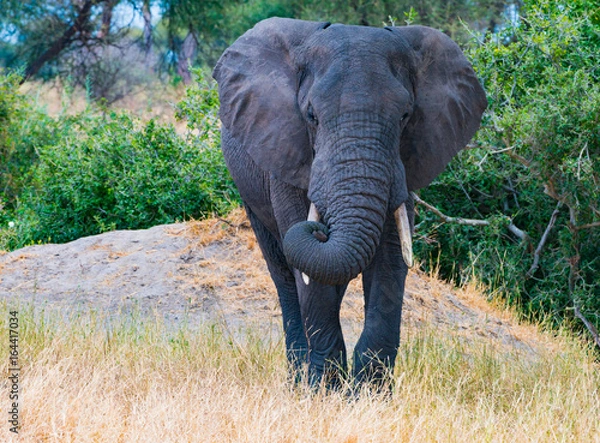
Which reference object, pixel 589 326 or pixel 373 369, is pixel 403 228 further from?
pixel 589 326

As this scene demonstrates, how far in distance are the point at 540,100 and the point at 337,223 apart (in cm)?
397

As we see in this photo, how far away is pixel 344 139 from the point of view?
177 inches

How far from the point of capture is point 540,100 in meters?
7.81

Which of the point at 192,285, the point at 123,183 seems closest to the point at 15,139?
the point at 123,183

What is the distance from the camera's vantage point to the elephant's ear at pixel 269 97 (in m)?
4.93

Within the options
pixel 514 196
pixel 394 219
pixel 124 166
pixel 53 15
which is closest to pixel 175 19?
pixel 53 15

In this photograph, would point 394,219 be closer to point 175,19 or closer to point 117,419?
point 117,419

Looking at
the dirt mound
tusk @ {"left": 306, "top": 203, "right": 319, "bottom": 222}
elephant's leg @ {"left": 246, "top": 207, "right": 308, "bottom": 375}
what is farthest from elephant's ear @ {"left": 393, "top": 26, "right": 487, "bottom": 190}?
the dirt mound

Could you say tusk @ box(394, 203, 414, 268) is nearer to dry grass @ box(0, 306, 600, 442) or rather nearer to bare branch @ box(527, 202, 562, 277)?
dry grass @ box(0, 306, 600, 442)

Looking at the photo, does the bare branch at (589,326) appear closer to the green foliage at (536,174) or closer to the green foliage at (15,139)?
the green foliage at (536,174)

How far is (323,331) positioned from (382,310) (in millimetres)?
371

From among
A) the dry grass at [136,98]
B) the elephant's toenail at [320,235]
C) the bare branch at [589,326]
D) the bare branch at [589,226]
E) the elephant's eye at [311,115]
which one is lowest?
the dry grass at [136,98]

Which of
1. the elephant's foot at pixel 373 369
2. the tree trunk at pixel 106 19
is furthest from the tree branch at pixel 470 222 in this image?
the tree trunk at pixel 106 19

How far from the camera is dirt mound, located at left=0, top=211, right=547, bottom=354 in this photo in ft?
26.0
